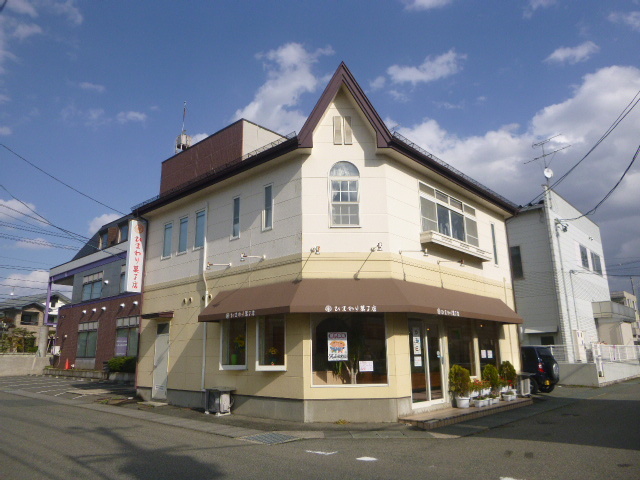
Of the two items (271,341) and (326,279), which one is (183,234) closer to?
(271,341)

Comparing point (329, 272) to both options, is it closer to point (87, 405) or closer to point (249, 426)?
point (249, 426)

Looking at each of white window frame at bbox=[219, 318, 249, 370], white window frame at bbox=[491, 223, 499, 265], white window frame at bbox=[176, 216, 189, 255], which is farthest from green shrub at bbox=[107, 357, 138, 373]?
white window frame at bbox=[491, 223, 499, 265]

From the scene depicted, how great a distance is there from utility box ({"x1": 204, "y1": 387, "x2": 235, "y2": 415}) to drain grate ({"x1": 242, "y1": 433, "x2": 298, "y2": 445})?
3137mm

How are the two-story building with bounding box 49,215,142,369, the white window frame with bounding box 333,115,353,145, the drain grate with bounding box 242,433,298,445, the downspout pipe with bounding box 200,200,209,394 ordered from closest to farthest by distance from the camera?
the drain grate with bounding box 242,433,298,445 < the white window frame with bounding box 333,115,353,145 < the downspout pipe with bounding box 200,200,209,394 < the two-story building with bounding box 49,215,142,369

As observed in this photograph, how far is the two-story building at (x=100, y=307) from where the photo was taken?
28.9m

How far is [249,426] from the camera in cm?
1188

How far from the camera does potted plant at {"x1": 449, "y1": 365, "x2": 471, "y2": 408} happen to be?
14.1 m

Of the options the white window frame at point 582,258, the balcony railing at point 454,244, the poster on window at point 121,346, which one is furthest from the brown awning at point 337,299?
the white window frame at point 582,258

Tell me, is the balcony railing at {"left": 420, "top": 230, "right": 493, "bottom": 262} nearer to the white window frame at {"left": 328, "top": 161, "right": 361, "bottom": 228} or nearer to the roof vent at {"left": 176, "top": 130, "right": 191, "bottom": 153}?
the white window frame at {"left": 328, "top": 161, "right": 361, "bottom": 228}

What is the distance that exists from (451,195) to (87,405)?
14840 millimetres

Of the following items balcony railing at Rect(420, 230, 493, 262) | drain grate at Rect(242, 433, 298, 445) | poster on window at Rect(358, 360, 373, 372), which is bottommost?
drain grate at Rect(242, 433, 298, 445)

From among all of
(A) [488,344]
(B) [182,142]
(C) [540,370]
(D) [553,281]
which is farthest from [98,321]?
(D) [553,281]

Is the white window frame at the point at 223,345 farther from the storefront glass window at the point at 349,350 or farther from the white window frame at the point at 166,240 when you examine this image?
the white window frame at the point at 166,240

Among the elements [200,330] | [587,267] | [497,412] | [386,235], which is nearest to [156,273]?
[200,330]
